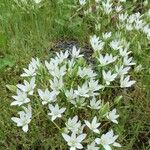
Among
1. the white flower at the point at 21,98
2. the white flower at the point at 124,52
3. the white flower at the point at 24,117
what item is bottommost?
the white flower at the point at 24,117

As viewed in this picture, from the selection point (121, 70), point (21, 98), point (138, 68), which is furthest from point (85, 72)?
point (138, 68)

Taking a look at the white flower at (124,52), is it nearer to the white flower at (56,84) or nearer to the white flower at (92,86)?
the white flower at (92,86)

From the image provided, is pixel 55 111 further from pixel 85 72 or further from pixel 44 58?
pixel 44 58

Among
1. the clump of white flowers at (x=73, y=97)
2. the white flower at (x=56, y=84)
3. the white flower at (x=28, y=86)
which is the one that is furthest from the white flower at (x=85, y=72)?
the white flower at (x=28, y=86)

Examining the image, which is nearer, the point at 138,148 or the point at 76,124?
the point at 76,124

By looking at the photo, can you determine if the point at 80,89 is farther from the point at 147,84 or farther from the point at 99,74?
the point at 147,84

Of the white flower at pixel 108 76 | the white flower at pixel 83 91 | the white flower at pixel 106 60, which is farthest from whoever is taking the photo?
the white flower at pixel 106 60

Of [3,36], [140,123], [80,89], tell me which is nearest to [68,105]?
[80,89]

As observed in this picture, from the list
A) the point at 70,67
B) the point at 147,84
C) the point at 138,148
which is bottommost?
the point at 138,148
